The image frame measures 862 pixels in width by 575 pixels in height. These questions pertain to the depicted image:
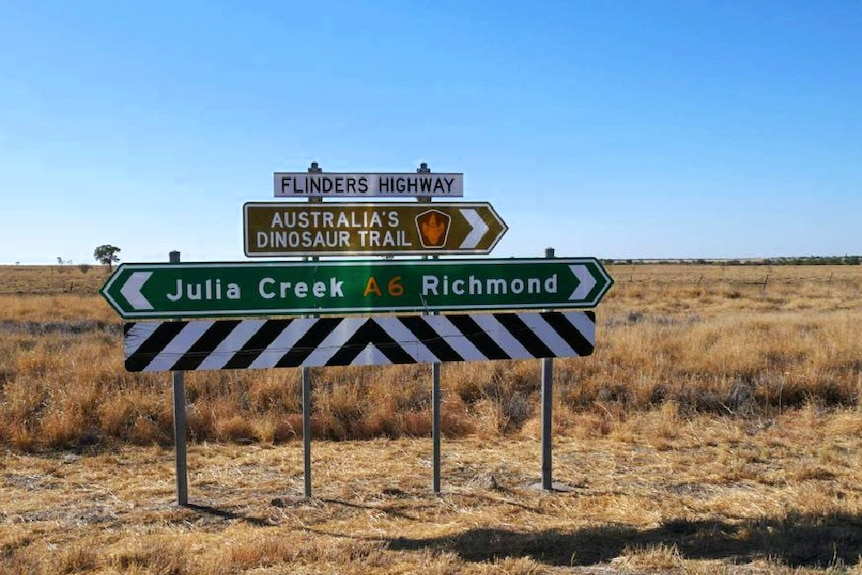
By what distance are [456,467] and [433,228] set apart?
7.28 ft

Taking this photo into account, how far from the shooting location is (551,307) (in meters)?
5.40

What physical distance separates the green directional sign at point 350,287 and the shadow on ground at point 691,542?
1.79 meters

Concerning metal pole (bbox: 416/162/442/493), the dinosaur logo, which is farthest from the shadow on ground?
the dinosaur logo

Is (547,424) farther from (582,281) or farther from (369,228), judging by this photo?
(369,228)

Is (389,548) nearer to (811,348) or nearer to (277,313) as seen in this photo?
(277,313)

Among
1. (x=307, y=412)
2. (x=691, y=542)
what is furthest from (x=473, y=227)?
(x=691, y=542)

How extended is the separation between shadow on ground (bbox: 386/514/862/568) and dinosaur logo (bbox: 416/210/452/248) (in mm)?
2251

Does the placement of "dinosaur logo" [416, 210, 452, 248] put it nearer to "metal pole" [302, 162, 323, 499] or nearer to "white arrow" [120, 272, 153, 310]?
"metal pole" [302, 162, 323, 499]

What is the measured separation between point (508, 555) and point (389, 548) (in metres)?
0.72

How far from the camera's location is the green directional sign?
4.81 m

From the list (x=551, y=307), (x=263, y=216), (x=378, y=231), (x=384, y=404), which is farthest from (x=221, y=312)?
(x=384, y=404)

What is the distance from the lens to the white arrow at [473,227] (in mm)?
5445

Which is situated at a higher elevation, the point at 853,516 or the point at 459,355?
the point at 459,355

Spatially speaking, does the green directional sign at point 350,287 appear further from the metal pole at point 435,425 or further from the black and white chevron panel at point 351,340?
the metal pole at point 435,425
